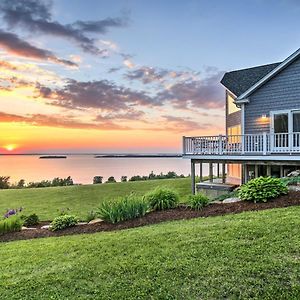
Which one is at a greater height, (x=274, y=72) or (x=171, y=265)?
(x=274, y=72)

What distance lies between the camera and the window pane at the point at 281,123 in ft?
47.9

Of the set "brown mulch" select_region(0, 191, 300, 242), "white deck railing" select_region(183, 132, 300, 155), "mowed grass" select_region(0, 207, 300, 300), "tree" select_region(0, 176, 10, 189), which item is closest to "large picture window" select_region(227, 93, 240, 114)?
"white deck railing" select_region(183, 132, 300, 155)

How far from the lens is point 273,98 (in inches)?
591

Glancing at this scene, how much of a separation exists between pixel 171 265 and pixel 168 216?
379 cm

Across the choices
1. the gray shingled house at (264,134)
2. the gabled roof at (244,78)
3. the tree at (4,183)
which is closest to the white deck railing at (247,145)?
the gray shingled house at (264,134)

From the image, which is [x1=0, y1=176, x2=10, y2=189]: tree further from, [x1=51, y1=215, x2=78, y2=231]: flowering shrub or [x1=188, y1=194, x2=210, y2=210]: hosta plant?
[x1=188, y1=194, x2=210, y2=210]: hosta plant

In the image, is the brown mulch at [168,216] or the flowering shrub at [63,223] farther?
the flowering shrub at [63,223]

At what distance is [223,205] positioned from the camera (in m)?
8.41

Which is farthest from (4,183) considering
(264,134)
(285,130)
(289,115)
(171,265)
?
(171,265)

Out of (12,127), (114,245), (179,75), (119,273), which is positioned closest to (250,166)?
(179,75)

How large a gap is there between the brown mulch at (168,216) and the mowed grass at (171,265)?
154 cm

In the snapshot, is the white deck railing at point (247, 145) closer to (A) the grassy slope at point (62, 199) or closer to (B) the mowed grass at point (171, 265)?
(A) the grassy slope at point (62, 199)

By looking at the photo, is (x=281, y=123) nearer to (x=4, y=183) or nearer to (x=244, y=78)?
(x=244, y=78)

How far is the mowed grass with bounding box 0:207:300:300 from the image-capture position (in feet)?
11.8
